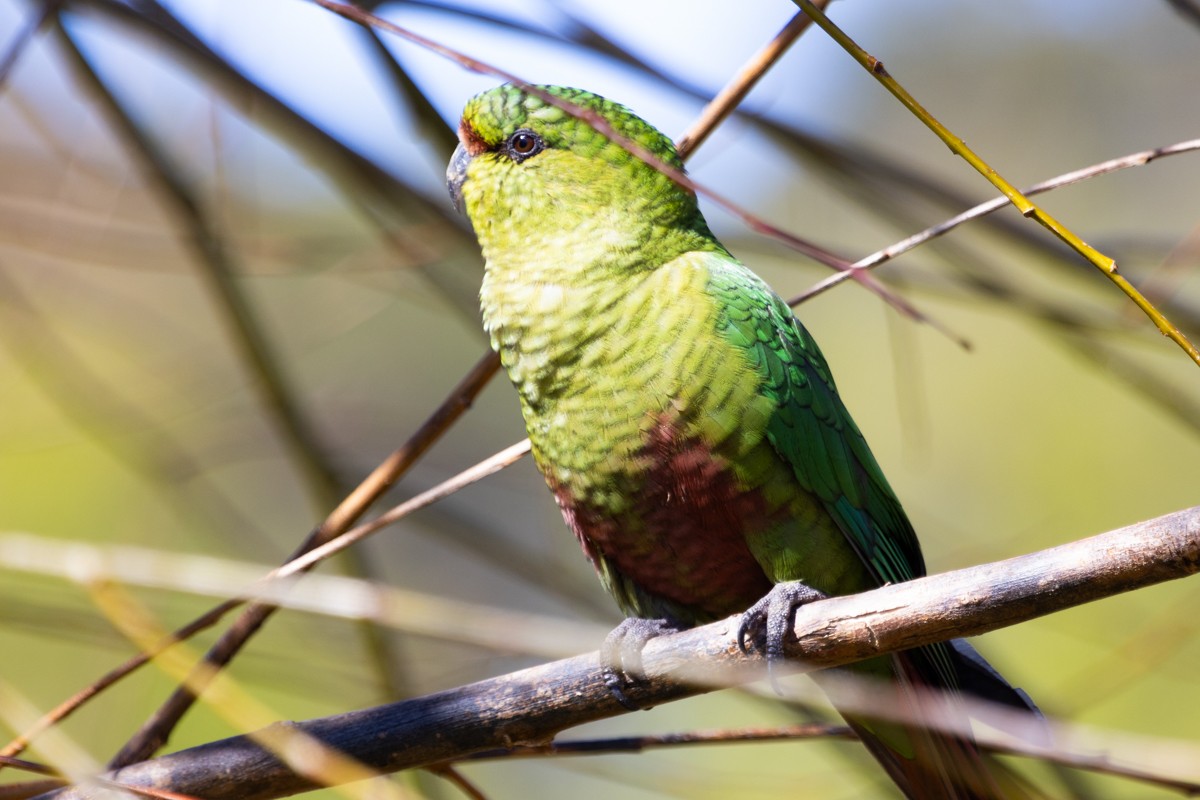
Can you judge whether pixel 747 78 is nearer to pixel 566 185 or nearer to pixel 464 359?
pixel 566 185

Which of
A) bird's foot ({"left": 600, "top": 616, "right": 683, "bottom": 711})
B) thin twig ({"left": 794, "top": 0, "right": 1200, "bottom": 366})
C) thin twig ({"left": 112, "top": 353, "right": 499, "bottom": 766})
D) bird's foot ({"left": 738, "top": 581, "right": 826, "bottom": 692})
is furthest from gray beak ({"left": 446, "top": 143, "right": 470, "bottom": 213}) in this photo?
thin twig ({"left": 794, "top": 0, "right": 1200, "bottom": 366})

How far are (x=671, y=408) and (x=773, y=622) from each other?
60 centimetres

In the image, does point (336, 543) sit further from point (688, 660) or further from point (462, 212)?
point (462, 212)

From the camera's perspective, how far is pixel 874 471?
326cm

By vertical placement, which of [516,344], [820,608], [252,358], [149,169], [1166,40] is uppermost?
[1166,40]

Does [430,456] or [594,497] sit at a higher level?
[430,456]

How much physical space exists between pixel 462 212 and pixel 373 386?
4662 mm

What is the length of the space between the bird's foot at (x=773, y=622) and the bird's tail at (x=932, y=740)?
0.36 metres

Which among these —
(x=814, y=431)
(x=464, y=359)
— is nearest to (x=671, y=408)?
(x=814, y=431)

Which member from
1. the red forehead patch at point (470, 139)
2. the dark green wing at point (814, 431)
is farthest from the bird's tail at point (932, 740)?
the red forehead patch at point (470, 139)

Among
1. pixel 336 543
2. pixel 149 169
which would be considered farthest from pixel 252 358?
pixel 336 543

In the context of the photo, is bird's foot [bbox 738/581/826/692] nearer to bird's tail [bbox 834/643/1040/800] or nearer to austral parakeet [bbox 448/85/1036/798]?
austral parakeet [bbox 448/85/1036/798]

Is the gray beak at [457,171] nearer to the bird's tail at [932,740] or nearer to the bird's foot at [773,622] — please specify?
the bird's foot at [773,622]

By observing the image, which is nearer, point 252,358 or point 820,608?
point 820,608
